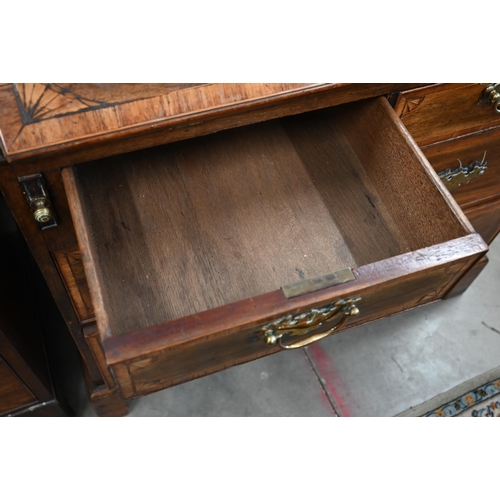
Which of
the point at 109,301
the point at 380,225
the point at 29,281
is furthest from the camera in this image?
the point at 29,281

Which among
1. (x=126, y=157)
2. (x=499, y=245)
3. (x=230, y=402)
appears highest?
(x=126, y=157)

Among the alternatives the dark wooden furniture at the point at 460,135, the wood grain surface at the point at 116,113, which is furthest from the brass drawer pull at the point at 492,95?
the wood grain surface at the point at 116,113

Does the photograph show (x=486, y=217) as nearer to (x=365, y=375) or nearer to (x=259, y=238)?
(x=365, y=375)

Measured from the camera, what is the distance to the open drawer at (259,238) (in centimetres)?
54

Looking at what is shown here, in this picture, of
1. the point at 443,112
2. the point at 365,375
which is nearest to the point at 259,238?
the point at 443,112

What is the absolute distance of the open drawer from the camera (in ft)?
1.78

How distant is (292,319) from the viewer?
0.56 meters

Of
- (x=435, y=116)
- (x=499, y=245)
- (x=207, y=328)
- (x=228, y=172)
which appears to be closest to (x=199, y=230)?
(x=228, y=172)

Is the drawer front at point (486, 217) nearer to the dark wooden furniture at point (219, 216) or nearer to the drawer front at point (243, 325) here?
the dark wooden furniture at point (219, 216)

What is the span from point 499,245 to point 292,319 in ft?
3.32

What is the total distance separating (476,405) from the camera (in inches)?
44.8

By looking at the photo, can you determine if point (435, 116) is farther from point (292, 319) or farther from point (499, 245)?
point (499, 245)

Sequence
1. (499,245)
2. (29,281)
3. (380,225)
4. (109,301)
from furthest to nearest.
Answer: (499,245), (29,281), (380,225), (109,301)

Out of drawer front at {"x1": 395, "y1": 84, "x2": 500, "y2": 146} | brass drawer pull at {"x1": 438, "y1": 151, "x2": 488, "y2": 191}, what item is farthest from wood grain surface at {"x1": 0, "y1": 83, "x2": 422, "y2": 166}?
brass drawer pull at {"x1": 438, "y1": 151, "x2": 488, "y2": 191}
